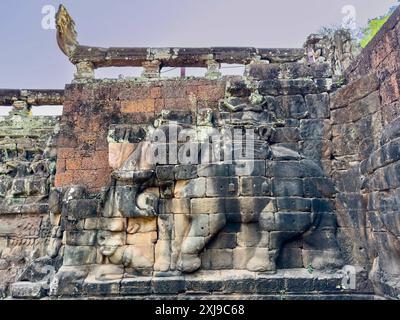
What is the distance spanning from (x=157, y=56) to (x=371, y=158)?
4746 millimetres

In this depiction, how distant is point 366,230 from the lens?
5.66 metres

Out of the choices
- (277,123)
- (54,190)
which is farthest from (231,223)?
(54,190)

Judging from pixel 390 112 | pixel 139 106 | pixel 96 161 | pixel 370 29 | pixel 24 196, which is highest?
pixel 370 29

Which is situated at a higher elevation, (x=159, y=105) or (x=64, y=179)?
(x=159, y=105)

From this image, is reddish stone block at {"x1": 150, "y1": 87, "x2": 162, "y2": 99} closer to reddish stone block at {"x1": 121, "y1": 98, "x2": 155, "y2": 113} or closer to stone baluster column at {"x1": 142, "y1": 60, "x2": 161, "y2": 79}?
reddish stone block at {"x1": 121, "y1": 98, "x2": 155, "y2": 113}

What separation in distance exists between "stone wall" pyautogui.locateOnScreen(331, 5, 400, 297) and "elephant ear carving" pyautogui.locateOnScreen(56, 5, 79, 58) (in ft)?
18.6

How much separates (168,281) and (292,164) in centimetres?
302

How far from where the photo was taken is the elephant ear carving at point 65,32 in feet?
22.9

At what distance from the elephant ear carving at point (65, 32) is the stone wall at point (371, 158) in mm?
5671

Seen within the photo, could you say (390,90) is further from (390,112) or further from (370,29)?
(370,29)

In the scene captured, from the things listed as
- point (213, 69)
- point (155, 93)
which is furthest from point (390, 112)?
point (155, 93)

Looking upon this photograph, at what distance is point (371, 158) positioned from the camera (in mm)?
5297

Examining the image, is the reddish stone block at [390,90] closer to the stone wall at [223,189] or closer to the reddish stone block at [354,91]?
the stone wall at [223,189]
